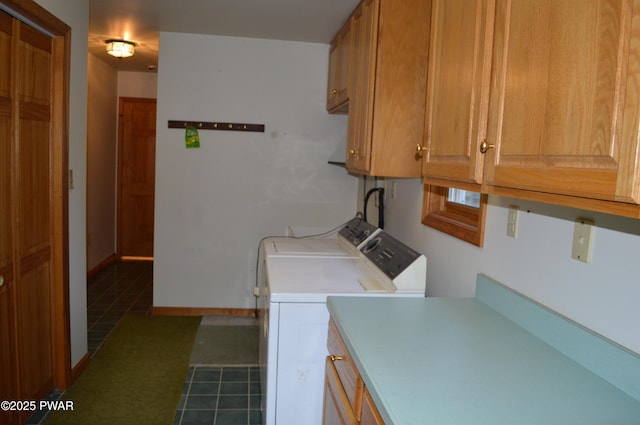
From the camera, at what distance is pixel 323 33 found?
367 cm

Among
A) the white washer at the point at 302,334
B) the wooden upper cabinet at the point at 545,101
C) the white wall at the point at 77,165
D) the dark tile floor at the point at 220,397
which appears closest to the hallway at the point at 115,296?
the white wall at the point at 77,165

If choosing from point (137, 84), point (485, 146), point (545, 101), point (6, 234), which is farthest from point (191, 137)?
point (545, 101)

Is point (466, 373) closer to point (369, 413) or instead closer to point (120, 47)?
point (369, 413)

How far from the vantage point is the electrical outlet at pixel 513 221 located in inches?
67.2

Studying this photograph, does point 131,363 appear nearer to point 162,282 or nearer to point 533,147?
point 162,282

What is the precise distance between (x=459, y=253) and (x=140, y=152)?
484 cm

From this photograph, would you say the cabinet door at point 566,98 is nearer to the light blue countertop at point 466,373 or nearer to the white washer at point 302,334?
the light blue countertop at point 466,373

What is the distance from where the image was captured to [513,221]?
1728mm

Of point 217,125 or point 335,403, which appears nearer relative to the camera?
point 335,403

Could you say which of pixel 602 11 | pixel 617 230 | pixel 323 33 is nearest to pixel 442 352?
pixel 617 230

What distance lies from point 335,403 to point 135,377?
6.05 ft

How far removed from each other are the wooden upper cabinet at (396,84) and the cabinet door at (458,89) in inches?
24.7

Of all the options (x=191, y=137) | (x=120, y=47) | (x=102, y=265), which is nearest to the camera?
(x=191, y=137)

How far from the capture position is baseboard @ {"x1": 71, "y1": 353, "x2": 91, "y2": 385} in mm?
2849
